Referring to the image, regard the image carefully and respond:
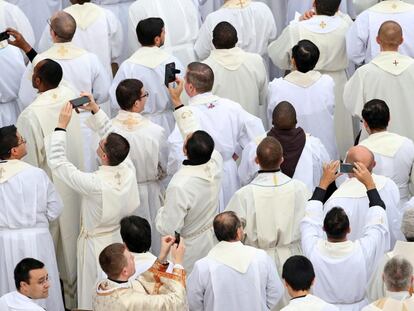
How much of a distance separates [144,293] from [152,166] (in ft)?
9.17

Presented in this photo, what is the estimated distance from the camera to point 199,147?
10.1 metres

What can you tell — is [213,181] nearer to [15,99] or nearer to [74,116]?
[74,116]

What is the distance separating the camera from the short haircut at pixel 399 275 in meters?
8.65

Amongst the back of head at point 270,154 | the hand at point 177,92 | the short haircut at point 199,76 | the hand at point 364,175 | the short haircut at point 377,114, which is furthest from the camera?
the short haircut at point 199,76

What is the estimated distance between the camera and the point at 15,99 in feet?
41.5

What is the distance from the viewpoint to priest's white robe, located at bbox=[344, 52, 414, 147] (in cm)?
1204

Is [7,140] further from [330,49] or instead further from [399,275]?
[330,49]

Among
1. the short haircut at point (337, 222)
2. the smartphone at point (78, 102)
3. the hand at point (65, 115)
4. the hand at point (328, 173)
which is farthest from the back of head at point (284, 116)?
the short haircut at point (337, 222)

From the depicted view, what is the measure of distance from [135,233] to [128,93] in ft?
6.09

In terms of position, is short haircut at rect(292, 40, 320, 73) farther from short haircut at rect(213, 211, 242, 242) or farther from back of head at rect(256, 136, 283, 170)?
short haircut at rect(213, 211, 242, 242)

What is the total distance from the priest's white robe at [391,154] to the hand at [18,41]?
3.33 m

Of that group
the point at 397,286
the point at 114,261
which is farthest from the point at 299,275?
the point at 114,261

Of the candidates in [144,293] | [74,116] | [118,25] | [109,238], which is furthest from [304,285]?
[118,25]

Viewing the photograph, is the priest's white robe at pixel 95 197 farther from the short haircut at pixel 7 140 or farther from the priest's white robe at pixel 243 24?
the priest's white robe at pixel 243 24
